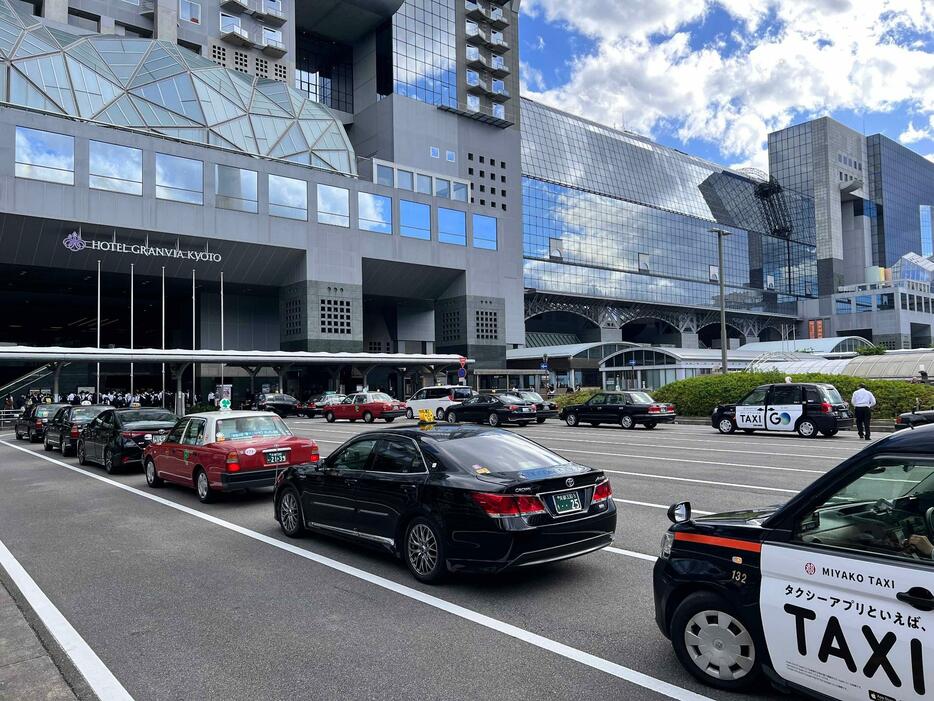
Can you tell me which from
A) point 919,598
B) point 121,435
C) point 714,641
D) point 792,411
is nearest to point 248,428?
point 121,435

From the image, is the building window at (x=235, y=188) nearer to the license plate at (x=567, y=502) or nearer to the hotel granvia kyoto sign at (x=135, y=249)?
the hotel granvia kyoto sign at (x=135, y=249)

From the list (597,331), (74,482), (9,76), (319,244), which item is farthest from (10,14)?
(597,331)

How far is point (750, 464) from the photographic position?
1438cm

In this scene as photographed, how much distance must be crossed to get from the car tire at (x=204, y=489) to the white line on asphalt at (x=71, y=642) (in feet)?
12.1

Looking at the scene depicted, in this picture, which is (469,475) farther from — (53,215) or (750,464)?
(53,215)

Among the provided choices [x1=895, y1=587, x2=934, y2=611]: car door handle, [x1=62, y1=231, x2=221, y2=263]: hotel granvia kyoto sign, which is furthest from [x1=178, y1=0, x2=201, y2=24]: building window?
[x1=895, y1=587, x2=934, y2=611]: car door handle

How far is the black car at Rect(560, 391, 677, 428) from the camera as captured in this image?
26531 mm

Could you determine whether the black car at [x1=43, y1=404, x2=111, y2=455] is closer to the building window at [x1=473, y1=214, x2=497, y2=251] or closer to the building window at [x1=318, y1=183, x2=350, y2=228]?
the building window at [x1=318, y1=183, x2=350, y2=228]

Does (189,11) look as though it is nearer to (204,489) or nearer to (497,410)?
(497,410)

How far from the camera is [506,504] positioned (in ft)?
18.8

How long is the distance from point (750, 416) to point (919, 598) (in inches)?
841

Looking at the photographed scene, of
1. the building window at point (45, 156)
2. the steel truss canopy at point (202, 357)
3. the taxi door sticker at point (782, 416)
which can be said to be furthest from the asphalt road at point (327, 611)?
the building window at point (45, 156)

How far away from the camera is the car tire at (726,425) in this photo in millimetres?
23438

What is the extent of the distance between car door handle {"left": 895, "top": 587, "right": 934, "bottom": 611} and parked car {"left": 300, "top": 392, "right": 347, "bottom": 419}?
38208 mm
